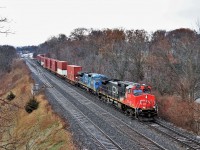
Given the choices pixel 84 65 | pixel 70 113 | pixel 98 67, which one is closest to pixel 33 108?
pixel 70 113

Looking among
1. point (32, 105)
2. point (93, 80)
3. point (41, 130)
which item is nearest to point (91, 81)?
point (93, 80)

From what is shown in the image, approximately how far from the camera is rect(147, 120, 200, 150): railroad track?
59.1 feet

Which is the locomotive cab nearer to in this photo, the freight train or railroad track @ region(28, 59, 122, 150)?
the freight train

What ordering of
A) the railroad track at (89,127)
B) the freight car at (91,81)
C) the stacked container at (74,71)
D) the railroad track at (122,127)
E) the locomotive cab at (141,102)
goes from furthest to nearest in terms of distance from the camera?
the stacked container at (74,71), the freight car at (91,81), the locomotive cab at (141,102), the railroad track at (89,127), the railroad track at (122,127)

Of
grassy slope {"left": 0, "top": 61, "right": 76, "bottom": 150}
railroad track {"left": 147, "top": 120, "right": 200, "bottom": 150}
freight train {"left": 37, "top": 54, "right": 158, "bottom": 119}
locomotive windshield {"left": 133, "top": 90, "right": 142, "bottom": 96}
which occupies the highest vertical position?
locomotive windshield {"left": 133, "top": 90, "right": 142, "bottom": 96}

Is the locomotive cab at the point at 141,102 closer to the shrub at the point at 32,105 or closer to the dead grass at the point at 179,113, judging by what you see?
the dead grass at the point at 179,113

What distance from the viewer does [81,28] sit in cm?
15088

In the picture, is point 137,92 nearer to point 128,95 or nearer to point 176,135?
point 128,95

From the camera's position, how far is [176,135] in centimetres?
2044

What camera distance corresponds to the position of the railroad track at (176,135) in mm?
18016

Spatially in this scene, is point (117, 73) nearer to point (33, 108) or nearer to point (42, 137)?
point (33, 108)

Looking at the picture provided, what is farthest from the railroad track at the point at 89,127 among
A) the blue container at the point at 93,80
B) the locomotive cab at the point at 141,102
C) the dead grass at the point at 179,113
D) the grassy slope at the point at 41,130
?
the dead grass at the point at 179,113

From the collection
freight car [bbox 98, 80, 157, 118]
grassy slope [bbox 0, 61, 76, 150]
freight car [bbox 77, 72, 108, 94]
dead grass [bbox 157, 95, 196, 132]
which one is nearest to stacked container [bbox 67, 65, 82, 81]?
freight car [bbox 77, 72, 108, 94]

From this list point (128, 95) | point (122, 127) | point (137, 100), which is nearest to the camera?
point (122, 127)
